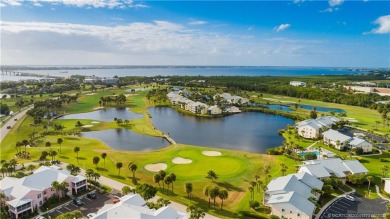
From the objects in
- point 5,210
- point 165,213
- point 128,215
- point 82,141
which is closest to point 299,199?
point 165,213

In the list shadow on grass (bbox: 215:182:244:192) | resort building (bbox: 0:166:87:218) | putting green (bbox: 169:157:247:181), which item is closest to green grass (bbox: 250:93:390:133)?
putting green (bbox: 169:157:247:181)

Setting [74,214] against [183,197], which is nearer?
[74,214]

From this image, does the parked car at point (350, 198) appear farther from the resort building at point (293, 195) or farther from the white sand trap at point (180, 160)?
the white sand trap at point (180, 160)

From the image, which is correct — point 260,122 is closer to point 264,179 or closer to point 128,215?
point 264,179

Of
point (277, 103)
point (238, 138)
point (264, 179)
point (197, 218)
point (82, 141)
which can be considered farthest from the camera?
point (277, 103)

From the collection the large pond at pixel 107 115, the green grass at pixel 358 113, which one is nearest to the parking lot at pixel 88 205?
the large pond at pixel 107 115

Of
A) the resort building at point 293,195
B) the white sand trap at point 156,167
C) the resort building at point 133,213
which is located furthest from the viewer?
the white sand trap at point 156,167
